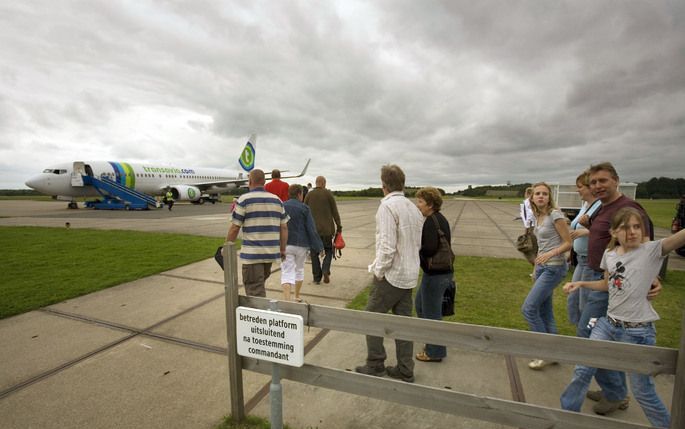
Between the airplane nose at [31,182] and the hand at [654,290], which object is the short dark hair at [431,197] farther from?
the airplane nose at [31,182]

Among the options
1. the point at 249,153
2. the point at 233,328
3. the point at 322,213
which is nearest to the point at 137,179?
the point at 249,153

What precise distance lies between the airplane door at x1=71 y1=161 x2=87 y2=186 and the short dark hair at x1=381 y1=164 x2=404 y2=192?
26.6m

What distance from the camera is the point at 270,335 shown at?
1.94 m

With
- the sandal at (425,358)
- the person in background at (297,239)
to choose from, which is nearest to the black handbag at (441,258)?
the sandal at (425,358)

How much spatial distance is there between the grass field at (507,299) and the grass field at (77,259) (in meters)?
4.54

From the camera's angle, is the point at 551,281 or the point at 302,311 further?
the point at 551,281

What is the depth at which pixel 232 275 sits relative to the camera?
2.18m

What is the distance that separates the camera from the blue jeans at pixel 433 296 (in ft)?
10.0

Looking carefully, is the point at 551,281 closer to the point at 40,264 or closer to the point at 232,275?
the point at 232,275

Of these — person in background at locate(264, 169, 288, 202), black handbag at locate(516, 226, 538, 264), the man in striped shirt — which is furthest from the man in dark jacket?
black handbag at locate(516, 226, 538, 264)

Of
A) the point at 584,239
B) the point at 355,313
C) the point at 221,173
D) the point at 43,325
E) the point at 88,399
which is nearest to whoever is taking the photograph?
the point at 355,313

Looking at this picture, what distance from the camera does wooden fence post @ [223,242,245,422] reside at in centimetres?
215

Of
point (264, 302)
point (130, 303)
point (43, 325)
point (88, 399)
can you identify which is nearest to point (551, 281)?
point (264, 302)

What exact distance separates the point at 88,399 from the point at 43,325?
6.79 ft
